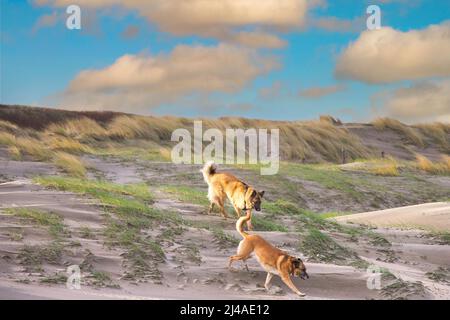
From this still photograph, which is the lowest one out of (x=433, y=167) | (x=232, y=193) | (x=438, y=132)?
(x=232, y=193)

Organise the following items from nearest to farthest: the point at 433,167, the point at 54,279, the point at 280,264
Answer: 1. the point at 54,279
2. the point at 280,264
3. the point at 433,167

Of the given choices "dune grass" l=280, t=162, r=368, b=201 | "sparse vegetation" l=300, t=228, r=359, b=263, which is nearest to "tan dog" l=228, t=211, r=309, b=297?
Result: "sparse vegetation" l=300, t=228, r=359, b=263

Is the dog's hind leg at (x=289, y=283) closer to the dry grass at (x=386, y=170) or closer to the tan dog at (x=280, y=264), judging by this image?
the tan dog at (x=280, y=264)

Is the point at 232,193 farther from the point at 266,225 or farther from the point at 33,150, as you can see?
the point at 33,150

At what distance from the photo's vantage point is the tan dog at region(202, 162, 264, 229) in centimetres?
1128

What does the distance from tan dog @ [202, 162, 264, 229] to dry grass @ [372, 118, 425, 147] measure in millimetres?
25722

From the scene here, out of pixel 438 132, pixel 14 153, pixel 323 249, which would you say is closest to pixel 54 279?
pixel 323 249

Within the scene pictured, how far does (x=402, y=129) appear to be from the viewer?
37.6m

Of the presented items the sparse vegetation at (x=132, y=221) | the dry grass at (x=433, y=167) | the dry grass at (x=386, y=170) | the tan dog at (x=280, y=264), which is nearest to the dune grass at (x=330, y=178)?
the dry grass at (x=386, y=170)

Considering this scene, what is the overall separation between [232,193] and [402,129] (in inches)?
1075
